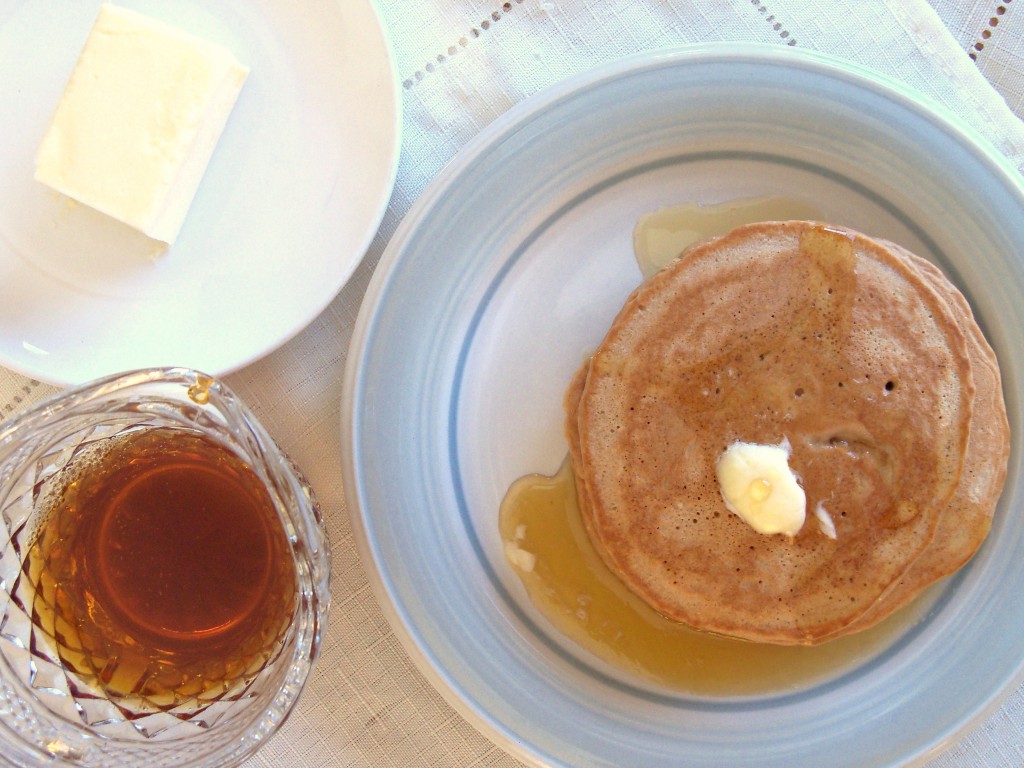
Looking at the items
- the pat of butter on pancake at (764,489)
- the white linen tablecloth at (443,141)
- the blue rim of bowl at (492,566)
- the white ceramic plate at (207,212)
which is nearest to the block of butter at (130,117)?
the white ceramic plate at (207,212)

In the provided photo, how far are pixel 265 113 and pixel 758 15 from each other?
3.31 feet

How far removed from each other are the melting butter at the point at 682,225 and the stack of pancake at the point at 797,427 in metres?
0.15

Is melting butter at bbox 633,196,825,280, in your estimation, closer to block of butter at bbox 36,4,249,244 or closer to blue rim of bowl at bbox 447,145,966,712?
blue rim of bowl at bbox 447,145,966,712

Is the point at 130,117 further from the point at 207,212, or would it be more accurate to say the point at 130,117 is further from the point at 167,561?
the point at 167,561

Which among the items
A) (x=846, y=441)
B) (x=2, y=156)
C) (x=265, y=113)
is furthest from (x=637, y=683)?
(x=2, y=156)

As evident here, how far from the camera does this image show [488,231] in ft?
5.48

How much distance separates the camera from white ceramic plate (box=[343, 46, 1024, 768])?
1.62m

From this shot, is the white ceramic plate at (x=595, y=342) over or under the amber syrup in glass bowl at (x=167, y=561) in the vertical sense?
over

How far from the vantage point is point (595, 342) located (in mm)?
1736

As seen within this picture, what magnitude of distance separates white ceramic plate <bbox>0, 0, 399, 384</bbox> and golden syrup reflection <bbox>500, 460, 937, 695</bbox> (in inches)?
24.7

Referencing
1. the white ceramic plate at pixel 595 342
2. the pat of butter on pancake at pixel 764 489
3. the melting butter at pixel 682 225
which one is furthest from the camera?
the melting butter at pixel 682 225

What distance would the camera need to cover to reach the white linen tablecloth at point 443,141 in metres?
1.76

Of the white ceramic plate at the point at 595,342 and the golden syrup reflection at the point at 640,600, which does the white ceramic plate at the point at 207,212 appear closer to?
the white ceramic plate at the point at 595,342

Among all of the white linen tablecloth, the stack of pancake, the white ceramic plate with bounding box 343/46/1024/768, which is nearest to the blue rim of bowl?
the white ceramic plate with bounding box 343/46/1024/768
